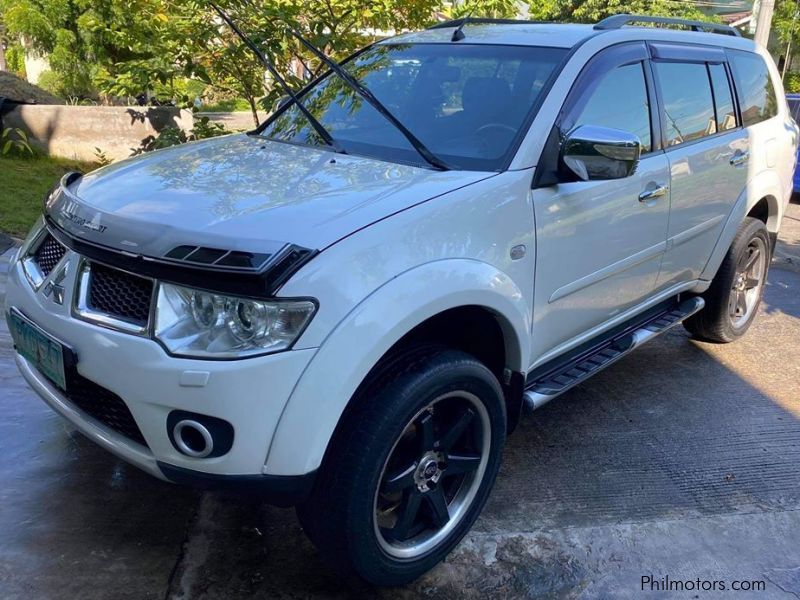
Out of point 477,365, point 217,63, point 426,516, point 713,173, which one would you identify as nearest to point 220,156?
A: point 477,365

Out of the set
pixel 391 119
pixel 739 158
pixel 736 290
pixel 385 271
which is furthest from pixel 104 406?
pixel 736 290

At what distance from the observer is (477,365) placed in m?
2.63

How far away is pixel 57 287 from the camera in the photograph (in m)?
2.48

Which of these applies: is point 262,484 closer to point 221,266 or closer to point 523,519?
point 221,266

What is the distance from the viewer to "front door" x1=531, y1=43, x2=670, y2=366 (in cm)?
299

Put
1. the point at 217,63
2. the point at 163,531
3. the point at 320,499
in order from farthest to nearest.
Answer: the point at 217,63 → the point at 163,531 → the point at 320,499

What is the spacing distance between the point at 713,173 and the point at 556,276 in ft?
5.35

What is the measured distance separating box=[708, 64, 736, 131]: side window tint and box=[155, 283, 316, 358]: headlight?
3.17m

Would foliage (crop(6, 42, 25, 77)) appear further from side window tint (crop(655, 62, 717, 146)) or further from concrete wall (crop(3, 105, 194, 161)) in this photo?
side window tint (crop(655, 62, 717, 146))

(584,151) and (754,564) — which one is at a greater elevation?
(584,151)

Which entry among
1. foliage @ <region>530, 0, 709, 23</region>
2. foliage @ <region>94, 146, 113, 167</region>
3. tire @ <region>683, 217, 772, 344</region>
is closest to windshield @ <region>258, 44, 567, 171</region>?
tire @ <region>683, 217, 772, 344</region>

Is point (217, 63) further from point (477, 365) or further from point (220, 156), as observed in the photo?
point (477, 365)

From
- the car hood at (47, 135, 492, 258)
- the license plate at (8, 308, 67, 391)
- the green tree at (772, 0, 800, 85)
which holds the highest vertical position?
the car hood at (47, 135, 492, 258)

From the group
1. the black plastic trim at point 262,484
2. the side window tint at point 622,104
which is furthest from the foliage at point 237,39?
the black plastic trim at point 262,484
